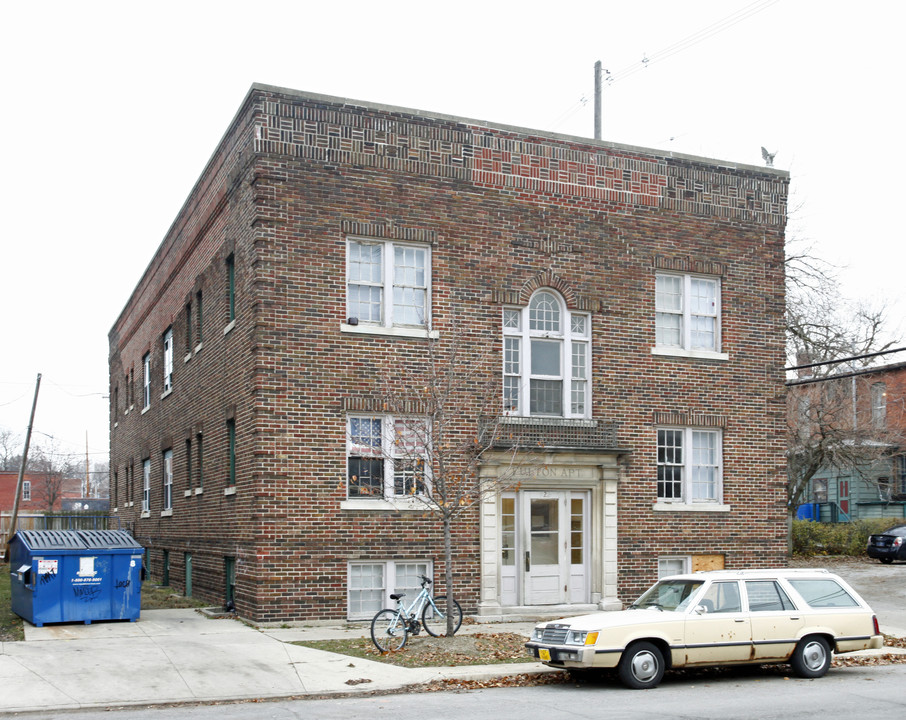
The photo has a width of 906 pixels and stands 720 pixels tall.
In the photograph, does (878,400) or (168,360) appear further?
(878,400)

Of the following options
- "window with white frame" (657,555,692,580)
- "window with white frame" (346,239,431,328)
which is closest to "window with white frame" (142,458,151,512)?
"window with white frame" (346,239,431,328)

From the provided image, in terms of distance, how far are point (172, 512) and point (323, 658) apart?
511 inches

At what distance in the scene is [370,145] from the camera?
63.7 feet

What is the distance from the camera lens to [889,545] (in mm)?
34969

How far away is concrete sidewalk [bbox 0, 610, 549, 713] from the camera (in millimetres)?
12539

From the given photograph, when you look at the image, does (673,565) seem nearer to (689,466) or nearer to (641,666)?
(689,466)

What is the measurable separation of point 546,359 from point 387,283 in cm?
355

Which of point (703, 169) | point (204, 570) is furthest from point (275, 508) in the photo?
point (703, 169)

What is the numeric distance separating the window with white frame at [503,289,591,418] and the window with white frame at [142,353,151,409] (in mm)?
14528

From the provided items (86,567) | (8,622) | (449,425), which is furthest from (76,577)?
(449,425)

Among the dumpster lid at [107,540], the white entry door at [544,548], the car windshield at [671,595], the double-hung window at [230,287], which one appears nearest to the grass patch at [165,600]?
the dumpster lid at [107,540]

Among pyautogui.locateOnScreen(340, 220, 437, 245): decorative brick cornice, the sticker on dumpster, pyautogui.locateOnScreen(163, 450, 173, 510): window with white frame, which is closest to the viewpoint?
the sticker on dumpster

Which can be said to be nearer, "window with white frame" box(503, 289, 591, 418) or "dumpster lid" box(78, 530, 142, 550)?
"dumpster lid" box(78, 530, 142, 550)

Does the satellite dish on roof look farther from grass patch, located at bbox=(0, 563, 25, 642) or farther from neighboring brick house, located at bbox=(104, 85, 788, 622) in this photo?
grass patch, located at bbox=(0, 563, 25, 642)
